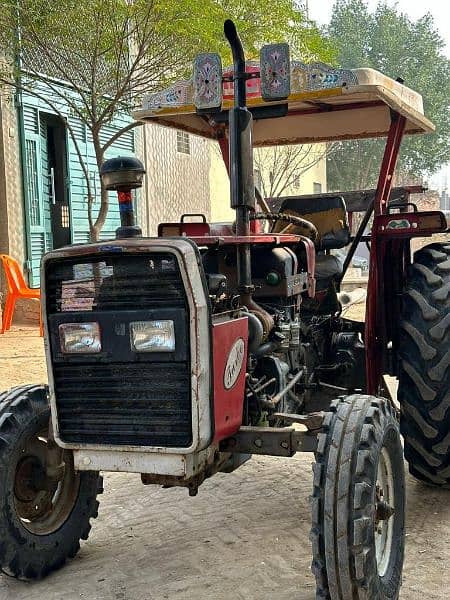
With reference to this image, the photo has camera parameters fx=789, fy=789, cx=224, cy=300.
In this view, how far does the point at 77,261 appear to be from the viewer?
3000 mm

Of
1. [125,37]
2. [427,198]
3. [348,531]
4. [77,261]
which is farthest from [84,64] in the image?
[427,198]

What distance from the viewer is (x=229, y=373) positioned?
309 cm

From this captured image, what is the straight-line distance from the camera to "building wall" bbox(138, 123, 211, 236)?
52.7 feet

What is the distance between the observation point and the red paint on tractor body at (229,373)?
2.99 meters

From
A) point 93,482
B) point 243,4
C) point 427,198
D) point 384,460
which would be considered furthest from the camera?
point 427,198

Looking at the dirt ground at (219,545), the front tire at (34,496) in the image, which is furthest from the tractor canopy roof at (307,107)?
the dirt ground at (219,545)

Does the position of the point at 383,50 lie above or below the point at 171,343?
above

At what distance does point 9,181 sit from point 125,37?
2.89 m

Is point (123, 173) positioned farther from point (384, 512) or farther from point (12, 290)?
point (12, 290)

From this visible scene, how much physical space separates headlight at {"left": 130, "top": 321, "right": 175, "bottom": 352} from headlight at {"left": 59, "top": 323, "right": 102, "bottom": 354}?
150 mm

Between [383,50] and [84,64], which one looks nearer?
[84,64]

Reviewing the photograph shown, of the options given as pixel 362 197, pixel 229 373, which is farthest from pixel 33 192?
pixel 229 373

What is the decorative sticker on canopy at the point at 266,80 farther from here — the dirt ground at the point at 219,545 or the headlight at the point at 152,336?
the dirt ground at the point at 219,545

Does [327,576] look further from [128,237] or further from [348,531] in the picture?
[128,237]
